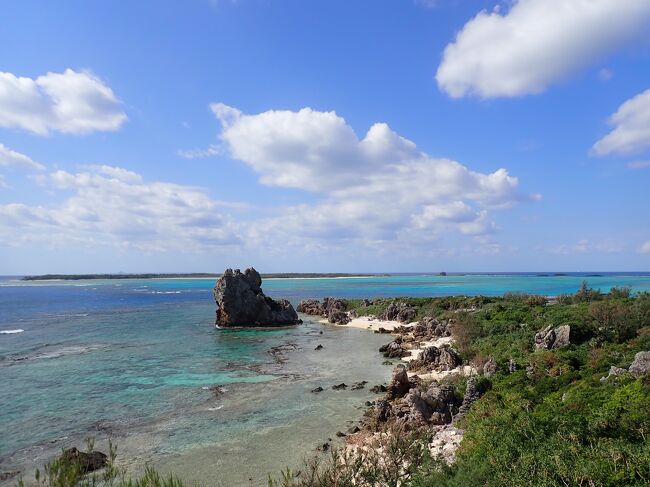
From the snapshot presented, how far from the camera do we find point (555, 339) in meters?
29.8

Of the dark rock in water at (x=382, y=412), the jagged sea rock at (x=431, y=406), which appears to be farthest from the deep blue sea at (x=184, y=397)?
the jagged sea rock at (x=431, y=406)

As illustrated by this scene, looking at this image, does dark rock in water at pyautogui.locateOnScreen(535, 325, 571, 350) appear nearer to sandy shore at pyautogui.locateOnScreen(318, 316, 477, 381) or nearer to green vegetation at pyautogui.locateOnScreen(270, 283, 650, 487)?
green vegetation at pyautogui.locateOnScreen(270, 283, 650, 487)

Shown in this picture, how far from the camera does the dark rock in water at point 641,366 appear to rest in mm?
19078

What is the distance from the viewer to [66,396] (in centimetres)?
2889

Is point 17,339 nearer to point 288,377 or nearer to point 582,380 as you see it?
point 288,377

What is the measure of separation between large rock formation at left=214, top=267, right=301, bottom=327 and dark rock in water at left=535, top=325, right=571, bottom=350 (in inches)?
1761

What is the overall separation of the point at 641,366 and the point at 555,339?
10582mm

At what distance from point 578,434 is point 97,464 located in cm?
1941

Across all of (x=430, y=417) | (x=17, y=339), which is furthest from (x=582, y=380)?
(x=17, y=339)

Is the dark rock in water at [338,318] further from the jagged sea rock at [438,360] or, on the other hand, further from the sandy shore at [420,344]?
the jagged sea rock at [438,360]

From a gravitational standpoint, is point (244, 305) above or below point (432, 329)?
above

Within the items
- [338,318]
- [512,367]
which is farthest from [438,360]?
[338,318]

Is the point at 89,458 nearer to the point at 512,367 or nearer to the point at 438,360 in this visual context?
the point at 512,367

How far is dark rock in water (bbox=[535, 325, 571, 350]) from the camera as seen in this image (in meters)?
29.1
